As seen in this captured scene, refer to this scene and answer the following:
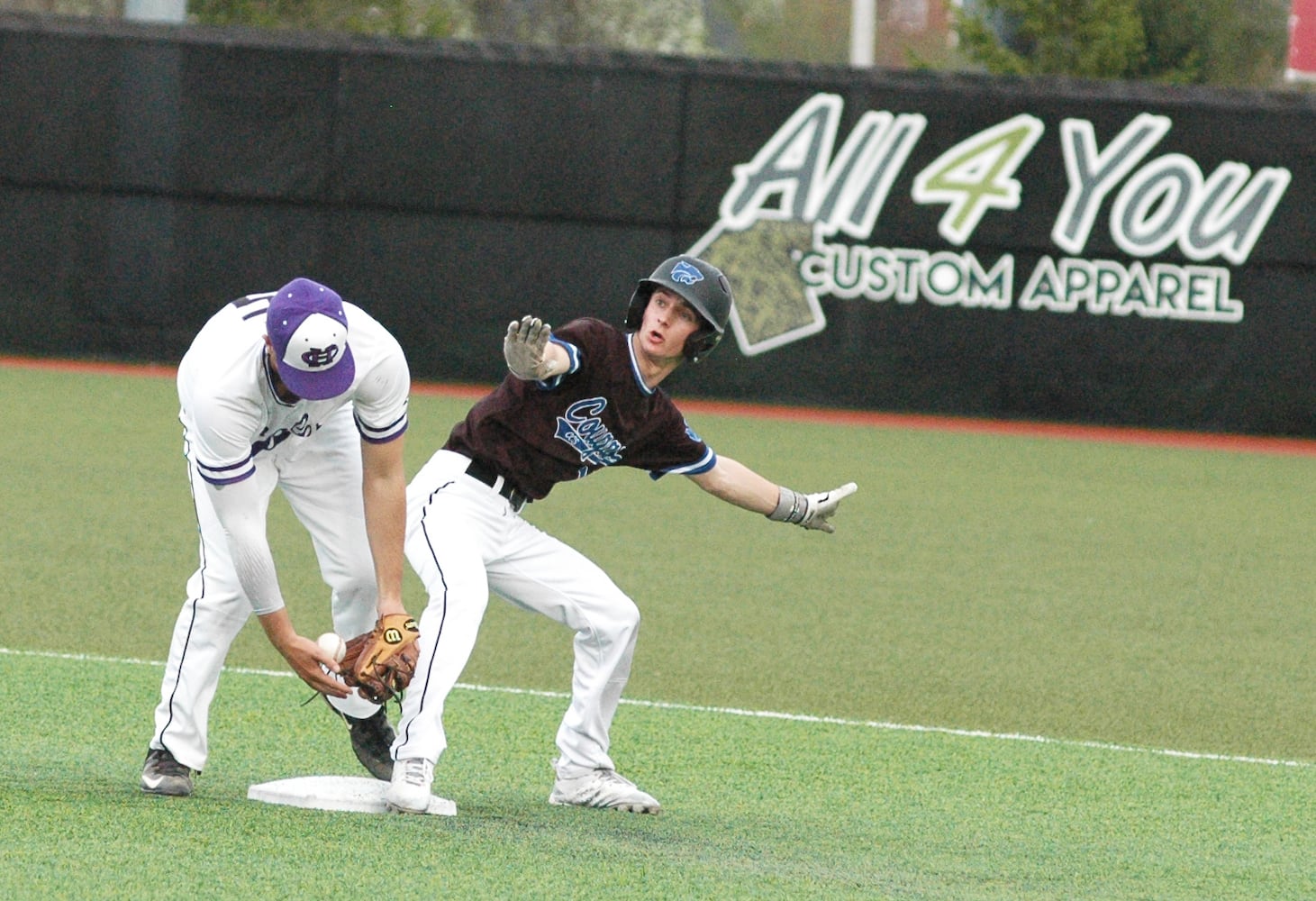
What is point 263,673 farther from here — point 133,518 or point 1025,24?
point 1025,24

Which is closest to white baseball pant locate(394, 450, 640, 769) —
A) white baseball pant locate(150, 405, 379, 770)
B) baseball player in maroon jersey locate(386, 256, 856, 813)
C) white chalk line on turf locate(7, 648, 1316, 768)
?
baseball player in maroon jersey locate(386, 256, 856, 813)

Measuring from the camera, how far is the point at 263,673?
24.7ft

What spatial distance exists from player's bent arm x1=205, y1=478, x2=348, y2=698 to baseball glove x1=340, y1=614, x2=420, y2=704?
122mm

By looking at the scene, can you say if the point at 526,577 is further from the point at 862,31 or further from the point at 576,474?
the point at 862,31

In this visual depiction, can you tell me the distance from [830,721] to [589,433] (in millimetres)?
2144

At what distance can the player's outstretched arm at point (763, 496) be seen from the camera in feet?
19.3

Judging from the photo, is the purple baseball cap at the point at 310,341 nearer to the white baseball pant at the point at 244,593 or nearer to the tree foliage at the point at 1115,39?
the white baseball pant at the point at 244,593

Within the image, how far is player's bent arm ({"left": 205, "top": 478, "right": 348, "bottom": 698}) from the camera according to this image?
498cm

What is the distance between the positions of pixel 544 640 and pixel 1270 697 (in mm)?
3162

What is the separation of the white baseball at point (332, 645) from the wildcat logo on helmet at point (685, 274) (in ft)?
4.62

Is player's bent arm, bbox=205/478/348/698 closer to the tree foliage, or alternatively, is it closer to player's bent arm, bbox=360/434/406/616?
player's bent arm, bbox=360/434/406/616

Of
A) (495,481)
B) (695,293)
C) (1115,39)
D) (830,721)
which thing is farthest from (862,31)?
(495,481)

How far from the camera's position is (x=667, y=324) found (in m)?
5.50

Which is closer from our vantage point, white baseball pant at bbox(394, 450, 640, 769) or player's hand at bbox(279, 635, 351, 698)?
player's hand at bbox(279, 635, 351, 698)
